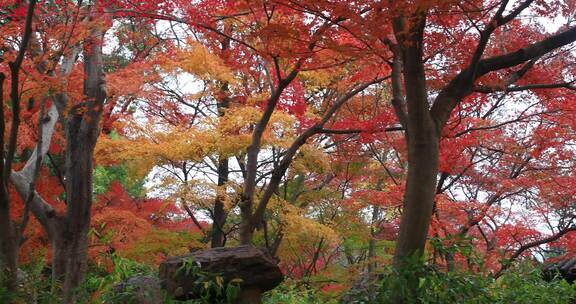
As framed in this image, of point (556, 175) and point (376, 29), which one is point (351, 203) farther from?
point (376, 29)

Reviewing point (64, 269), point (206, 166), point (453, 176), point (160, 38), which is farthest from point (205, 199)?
point (453, 176)

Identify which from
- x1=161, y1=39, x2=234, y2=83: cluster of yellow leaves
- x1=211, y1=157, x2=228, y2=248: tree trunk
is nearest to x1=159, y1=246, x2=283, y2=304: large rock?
x1=161, y1=39, x2=234, y2=83: cluster of yellow leaves


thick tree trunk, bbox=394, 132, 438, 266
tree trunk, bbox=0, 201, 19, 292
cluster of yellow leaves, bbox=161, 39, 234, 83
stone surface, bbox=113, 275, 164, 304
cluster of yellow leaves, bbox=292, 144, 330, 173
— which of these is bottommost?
stone surface, bbox=113, 275, 164, 304

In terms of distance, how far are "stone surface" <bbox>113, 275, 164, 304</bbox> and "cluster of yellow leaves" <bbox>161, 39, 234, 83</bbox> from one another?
22.4 feet

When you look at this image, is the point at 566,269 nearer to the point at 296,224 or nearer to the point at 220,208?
the point at 296,224

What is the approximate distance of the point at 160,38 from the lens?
1062 centimetres

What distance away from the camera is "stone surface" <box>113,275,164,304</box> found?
4711 mm

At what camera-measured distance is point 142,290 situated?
4758 millimetres

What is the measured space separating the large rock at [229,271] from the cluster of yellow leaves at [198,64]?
6.46 meters

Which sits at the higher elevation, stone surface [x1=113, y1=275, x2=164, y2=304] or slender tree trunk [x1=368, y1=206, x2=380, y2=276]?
slender tree trunk [x1=368, y1=206, x2=380, y2=276]

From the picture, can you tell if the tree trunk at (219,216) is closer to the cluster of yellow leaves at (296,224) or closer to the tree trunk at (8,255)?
the cluster of yellow leaves at (296,224)

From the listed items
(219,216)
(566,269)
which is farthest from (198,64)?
(566,269)

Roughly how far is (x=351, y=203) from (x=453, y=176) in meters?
2.50

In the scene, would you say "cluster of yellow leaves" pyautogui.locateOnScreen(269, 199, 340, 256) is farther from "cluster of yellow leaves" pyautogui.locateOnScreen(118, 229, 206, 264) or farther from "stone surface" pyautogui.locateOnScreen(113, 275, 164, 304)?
"stone surface" pyautogui.locateOnScreen(113, 275, 164, 304)
